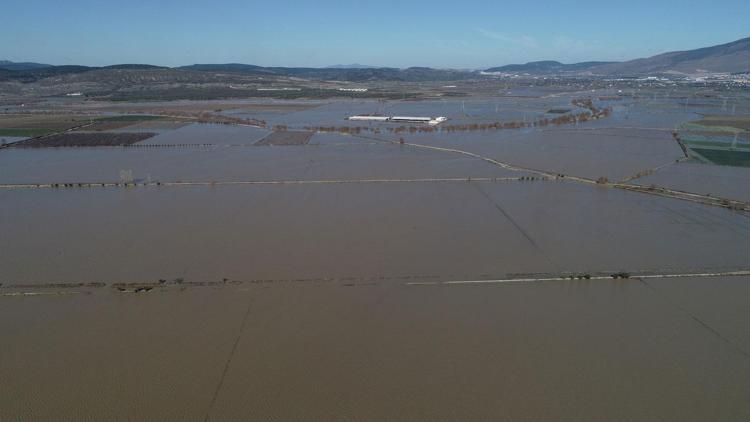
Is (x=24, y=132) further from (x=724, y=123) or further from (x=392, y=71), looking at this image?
(x=392, y=71)

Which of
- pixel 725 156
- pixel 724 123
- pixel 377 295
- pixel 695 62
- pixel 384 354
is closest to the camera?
pixel 384 354

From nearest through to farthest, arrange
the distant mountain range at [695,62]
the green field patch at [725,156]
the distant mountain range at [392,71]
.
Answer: the green field patch at [725,156], the distant mountain range at [392,71], the distant mountain range at [695,62]

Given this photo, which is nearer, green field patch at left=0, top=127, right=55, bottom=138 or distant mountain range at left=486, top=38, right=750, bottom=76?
green field patch at left=0, top=127, right=55, bottom=138

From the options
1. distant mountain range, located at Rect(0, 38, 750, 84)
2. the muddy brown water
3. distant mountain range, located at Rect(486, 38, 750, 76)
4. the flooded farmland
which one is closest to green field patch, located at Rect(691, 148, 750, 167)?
the flooded farmland

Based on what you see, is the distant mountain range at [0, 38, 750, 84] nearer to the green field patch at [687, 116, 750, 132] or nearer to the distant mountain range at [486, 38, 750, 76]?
the distant mountain range at [486, 38, 750, 76]

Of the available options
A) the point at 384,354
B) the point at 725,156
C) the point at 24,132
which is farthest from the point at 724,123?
the point at 24,132

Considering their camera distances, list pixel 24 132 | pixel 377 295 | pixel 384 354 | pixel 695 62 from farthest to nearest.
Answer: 1. pixel 695 62
2. pixel 24 132
3. pixel 377 295
4. pixel 384 354

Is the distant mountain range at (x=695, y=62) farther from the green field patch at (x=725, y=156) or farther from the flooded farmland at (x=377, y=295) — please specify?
the flooded farmland at (x=377, y=295)

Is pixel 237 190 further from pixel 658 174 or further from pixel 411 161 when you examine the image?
pixel 658 174

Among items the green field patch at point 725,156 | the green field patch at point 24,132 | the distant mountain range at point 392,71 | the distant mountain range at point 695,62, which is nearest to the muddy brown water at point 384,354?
the green field patch at point 725,156
